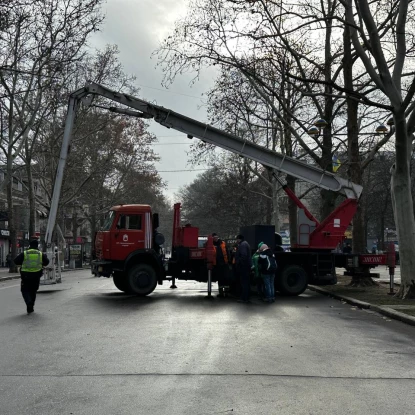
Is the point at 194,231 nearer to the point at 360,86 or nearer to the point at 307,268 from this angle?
the point at 307,268

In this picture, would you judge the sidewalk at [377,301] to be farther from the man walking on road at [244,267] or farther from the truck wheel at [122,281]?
the truck wheel at [122,281]

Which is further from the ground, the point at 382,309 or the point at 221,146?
the point at 221,146

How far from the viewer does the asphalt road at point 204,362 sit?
547 centimetres

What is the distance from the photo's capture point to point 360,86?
22.4m

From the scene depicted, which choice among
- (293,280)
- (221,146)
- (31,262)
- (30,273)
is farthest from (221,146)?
(30,273)

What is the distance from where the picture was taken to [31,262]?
12562 mm

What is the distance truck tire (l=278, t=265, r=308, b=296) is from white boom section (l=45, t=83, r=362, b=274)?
312 centimetres

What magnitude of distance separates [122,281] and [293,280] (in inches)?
224

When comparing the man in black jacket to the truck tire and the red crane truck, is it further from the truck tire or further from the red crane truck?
the truck tire

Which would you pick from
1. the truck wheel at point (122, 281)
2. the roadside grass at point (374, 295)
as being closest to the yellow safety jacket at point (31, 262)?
the truck wheel at point (122, 281)

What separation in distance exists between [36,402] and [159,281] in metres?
11.9

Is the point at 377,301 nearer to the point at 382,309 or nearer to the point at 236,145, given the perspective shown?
the point at 382,309

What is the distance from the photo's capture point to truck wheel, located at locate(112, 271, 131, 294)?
671 inches

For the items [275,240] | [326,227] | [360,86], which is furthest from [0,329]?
[360,86]
